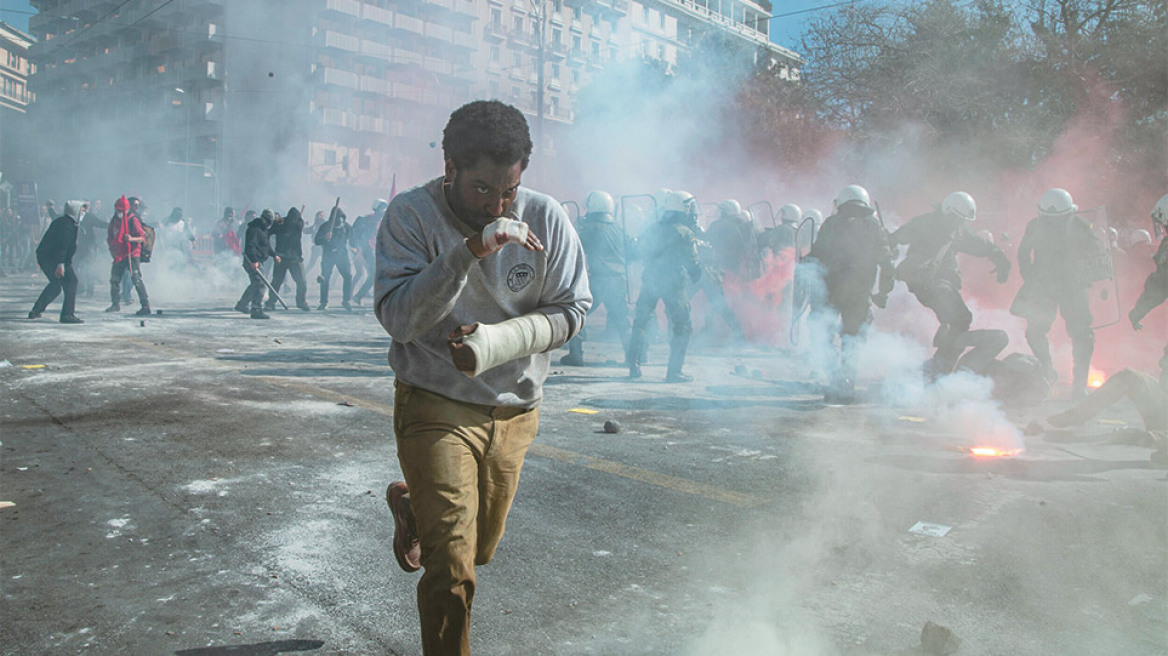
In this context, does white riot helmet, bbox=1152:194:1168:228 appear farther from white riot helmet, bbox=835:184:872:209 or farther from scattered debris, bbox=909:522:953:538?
scattered debris, bbox=909:522:953:538

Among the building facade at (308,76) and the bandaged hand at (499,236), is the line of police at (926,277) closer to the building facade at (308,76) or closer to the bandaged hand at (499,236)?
the bandaged hand at (499,236)

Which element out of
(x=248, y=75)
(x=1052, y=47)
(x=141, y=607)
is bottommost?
(x=141, y=607)

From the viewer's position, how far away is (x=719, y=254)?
11172 millimetres

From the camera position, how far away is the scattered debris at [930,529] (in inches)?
141

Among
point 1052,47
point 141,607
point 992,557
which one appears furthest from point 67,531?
point 1052,47

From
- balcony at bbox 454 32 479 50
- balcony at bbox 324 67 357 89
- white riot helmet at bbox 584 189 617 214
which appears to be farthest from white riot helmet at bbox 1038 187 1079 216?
balcony at bbox 324 67 357 89

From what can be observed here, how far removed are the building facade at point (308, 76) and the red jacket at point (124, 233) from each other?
46.3 feet

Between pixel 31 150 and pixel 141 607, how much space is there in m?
56.0

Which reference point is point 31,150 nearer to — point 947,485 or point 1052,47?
point 1052,47

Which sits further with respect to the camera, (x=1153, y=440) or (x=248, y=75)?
(x=248, y=75)

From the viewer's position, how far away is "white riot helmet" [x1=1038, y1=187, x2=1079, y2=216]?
768 centimetres

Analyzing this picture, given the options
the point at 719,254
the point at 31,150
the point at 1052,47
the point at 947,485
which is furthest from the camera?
the point at 31,150

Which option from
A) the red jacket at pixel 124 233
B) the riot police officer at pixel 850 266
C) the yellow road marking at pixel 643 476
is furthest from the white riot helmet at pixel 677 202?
the red jacket at pixel 124 233

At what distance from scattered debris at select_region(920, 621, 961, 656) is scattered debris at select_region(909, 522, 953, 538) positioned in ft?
3.79
